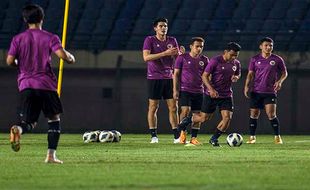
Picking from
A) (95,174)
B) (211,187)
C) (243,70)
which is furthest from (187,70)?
(211,187)

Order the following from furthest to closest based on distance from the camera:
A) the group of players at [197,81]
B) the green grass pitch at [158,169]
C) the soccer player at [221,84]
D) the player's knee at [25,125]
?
the group of players at [197,81] → the soccer player at [221,84] → the player's knee at [25,125] → the green grass pitch at [158,169]

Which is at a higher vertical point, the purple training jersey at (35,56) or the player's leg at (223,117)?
the purple training jersey at (35,56)

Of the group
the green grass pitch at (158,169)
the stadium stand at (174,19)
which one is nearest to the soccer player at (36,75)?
the green grass pitch at (158,169)

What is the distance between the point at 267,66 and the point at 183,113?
208 cm

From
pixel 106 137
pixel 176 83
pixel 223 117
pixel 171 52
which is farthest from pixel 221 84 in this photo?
pixel 106 137

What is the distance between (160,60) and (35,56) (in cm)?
677

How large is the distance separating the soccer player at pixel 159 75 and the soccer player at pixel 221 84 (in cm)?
81

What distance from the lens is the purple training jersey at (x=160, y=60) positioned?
18.5 metres

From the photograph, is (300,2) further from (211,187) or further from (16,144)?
(211,187)

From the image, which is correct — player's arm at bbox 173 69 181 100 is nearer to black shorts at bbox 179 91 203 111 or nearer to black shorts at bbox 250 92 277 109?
black shorts at bbox 179 91 203 111

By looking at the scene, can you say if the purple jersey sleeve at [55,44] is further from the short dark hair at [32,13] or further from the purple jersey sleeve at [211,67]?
the purple jersey sleeve at [211,67]

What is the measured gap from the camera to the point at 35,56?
12.0m

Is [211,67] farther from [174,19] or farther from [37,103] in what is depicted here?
[174,19]

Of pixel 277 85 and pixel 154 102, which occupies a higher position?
pixel 277 85
